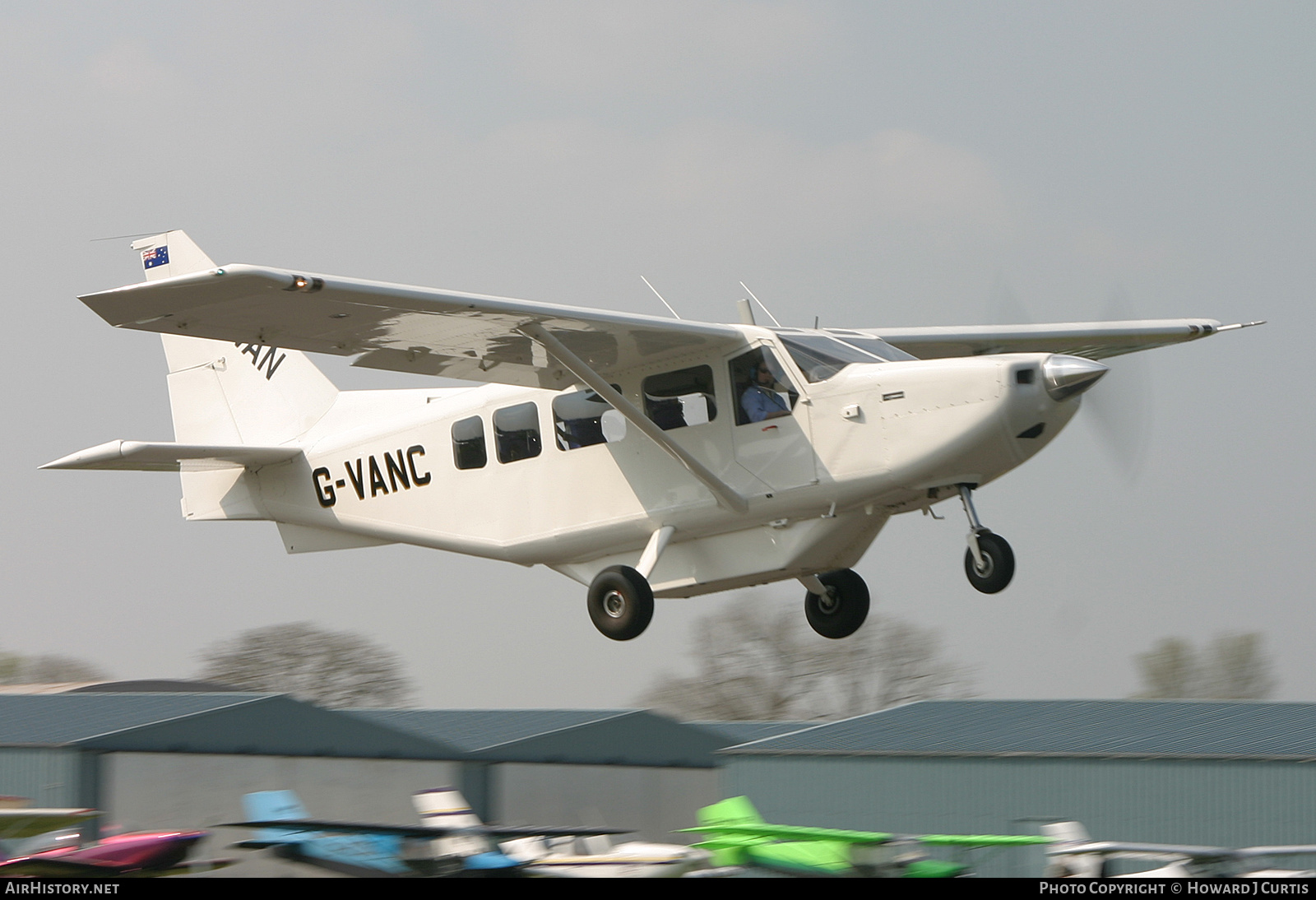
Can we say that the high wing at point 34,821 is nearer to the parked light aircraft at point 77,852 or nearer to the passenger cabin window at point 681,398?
the parked light aircraft at point 77,852

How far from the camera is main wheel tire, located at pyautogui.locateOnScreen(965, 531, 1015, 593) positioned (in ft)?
42.0

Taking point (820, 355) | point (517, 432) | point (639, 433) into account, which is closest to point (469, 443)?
point (517, 432)

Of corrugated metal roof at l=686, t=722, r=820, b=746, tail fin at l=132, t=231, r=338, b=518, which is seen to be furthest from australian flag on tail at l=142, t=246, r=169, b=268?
corrugated metal roof at l=686, t=722, r=820, b=746

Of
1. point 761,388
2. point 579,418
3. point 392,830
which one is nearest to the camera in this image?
point 761,388

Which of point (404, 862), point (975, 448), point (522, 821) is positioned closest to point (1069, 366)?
point (975, 448)

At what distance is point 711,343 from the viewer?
13430 millimetres

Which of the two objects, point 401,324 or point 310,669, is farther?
point 310,669

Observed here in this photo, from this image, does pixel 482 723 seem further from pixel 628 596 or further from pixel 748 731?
pixel 628 596

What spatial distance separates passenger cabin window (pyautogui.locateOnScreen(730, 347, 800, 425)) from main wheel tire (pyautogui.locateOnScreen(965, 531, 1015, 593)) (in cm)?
201

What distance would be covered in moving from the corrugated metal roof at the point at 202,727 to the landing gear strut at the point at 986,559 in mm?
15147

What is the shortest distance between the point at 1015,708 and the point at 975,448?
1539 cm

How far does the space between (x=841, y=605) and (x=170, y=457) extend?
272 inches

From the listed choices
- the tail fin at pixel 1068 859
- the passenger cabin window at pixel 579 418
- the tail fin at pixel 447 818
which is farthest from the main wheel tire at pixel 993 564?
the tail fin at pixel 447 818

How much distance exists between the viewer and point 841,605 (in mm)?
14789
